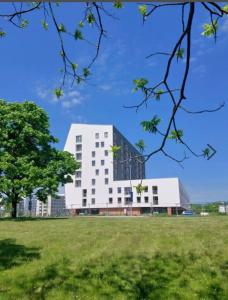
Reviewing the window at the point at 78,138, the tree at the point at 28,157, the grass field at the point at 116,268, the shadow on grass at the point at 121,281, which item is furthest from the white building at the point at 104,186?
the shadow on grass at the point at 121,281

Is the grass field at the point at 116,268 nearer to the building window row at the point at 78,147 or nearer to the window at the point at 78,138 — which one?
the building window row at the point at 78,147

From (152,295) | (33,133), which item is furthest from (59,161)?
(152,295)

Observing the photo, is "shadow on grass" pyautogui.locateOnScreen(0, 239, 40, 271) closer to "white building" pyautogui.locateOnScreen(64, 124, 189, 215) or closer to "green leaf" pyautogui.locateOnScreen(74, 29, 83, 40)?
"green leaf" pyautogui.locateOnScreen(74, 29, 83, 40)

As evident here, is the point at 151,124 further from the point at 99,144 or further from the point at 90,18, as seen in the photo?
the point at 99,144

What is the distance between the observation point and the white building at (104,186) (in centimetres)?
9244

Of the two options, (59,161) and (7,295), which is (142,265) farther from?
(59,161)

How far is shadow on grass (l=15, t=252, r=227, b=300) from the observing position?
25.8 feet

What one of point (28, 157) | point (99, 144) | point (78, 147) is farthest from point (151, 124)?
point (78, 147)

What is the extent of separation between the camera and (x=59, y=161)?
36.9 meters

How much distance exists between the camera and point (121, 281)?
8.82 m

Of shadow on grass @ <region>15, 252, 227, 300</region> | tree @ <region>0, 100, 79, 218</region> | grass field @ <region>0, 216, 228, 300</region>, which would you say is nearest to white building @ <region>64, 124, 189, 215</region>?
tree @ <region>0, 100, 79, 218</region>

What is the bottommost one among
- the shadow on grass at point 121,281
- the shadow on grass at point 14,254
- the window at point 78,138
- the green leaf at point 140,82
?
the shadow on grass at point 121,281

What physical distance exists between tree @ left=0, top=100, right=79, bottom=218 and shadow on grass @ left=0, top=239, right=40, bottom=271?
19018 millimetres

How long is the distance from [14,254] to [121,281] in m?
5.06
